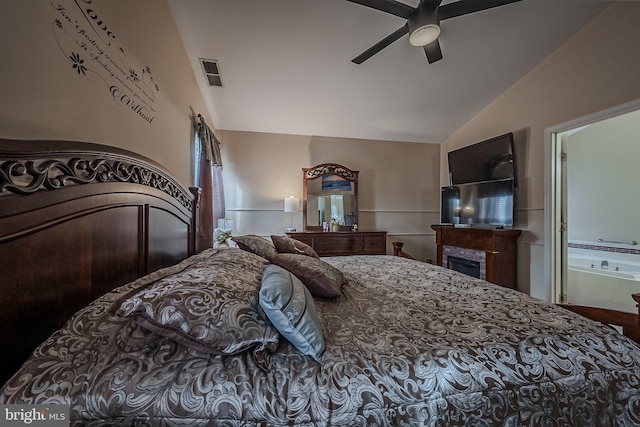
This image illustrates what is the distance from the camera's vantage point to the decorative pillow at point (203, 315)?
28.0 inches

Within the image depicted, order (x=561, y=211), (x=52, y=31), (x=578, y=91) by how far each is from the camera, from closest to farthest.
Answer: (x=52, y=31) → (x=578, y=91) → (x=561, y=211)

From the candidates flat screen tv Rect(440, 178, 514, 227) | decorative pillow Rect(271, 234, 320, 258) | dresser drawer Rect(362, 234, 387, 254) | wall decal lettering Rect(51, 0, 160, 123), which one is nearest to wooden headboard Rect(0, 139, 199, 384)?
wall decal lettering Rect(51, 0, 160, 123)

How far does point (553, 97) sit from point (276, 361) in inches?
153

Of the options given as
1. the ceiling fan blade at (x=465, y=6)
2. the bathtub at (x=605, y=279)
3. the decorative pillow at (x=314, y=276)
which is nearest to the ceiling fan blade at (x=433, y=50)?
the ceiling fan blade at (x=465, y=6)

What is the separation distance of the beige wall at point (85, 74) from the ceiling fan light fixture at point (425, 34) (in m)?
1.83

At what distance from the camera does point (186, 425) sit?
63cm

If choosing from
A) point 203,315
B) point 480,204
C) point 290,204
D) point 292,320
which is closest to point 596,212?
point 480,204

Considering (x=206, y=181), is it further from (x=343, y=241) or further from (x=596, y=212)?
(x=596, y=212)

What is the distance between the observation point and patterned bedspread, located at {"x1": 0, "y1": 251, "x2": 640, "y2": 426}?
630 mm

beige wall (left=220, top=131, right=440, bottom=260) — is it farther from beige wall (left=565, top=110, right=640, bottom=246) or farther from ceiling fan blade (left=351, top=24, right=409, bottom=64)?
ceiling fan blade (left=351, top=24, right=409, bottom=64)

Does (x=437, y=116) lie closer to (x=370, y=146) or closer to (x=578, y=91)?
(x=370, y=146)

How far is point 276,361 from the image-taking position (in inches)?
30.7

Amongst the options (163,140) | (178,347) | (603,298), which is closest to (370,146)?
(163,140)

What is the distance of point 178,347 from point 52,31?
3.78 ft
